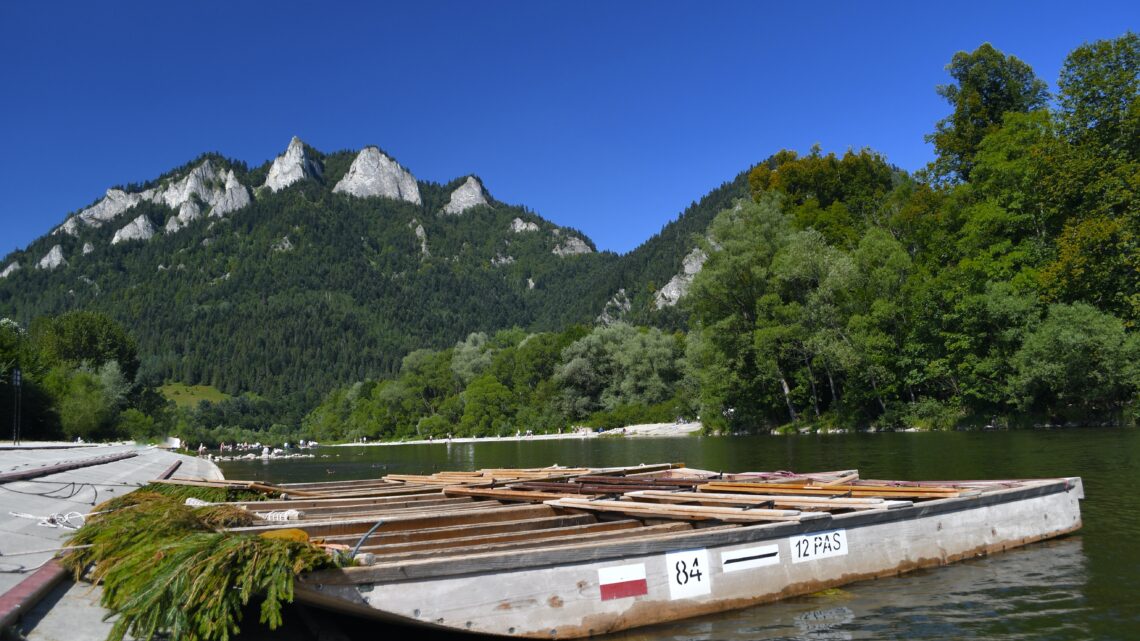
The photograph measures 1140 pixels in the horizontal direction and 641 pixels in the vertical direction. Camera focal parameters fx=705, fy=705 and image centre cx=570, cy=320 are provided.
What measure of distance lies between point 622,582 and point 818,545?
9.82ft

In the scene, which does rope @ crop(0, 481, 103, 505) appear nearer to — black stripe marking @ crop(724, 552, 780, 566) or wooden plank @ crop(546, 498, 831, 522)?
wooden plank @ crop(546, 498, 831, 522)

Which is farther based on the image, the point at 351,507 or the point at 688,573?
the point at 351,507

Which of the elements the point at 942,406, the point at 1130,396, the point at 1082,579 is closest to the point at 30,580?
the point at 1082,579

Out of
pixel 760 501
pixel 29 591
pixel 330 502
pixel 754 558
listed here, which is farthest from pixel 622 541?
pixel 330 502

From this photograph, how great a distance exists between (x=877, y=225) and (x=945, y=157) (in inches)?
304

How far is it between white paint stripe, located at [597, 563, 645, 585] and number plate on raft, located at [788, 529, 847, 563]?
2.22m

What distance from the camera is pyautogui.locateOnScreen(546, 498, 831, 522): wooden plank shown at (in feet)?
28.6

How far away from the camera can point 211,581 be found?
5723 mm

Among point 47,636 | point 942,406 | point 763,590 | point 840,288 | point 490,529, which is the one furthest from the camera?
point 840,288

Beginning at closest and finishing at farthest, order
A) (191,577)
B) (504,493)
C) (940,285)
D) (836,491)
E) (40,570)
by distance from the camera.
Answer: (191,577), (40,570), (836,491), (504,493), (940,285)

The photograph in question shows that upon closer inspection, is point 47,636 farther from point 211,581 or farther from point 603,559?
point 603,559

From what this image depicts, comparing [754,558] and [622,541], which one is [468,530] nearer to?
[622,541]

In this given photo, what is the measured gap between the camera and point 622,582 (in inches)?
288

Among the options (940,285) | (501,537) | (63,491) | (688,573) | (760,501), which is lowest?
(688,573)
